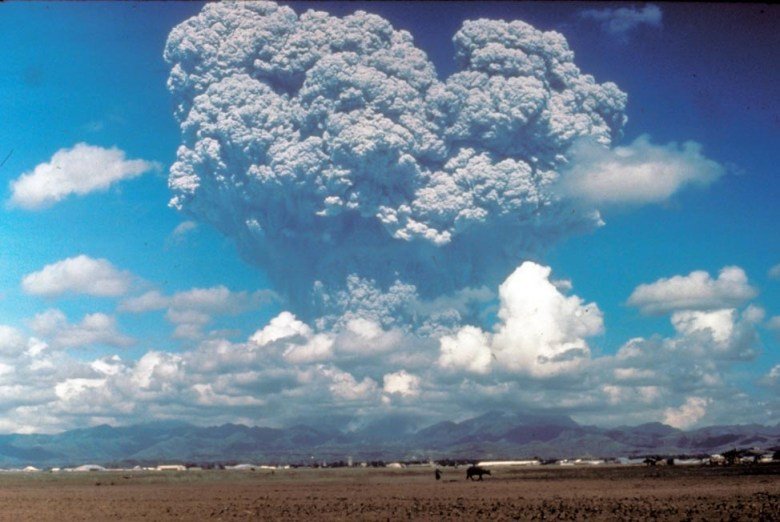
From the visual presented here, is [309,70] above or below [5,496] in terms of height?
above

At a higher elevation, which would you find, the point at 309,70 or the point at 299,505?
the point at 309,70

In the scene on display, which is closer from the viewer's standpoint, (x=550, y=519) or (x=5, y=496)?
(x=550, y=519)

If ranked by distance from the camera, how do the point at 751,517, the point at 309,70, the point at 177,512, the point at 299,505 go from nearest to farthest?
the point at 751,517, the point at 177,512, the point at 299,505, the point at 309,70

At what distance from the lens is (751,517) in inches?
1604

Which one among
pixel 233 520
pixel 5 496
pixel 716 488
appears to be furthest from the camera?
pixel 5 496

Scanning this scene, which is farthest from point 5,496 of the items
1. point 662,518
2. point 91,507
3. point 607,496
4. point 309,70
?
point 309,70

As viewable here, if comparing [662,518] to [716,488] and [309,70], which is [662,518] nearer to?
[716,488]

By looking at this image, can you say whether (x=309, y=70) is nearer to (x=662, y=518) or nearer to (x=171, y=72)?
(x=171, y=72)

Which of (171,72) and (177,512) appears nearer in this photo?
(177,512)

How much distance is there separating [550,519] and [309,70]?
127 meters

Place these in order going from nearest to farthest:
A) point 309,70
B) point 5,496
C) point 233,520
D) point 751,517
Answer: point 751,517 → point 233,520 → point 5,496 → point 309,70

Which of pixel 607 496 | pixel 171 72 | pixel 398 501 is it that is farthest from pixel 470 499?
pixel 171 72

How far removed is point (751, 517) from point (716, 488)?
22525 millimetres

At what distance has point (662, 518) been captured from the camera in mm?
41469
